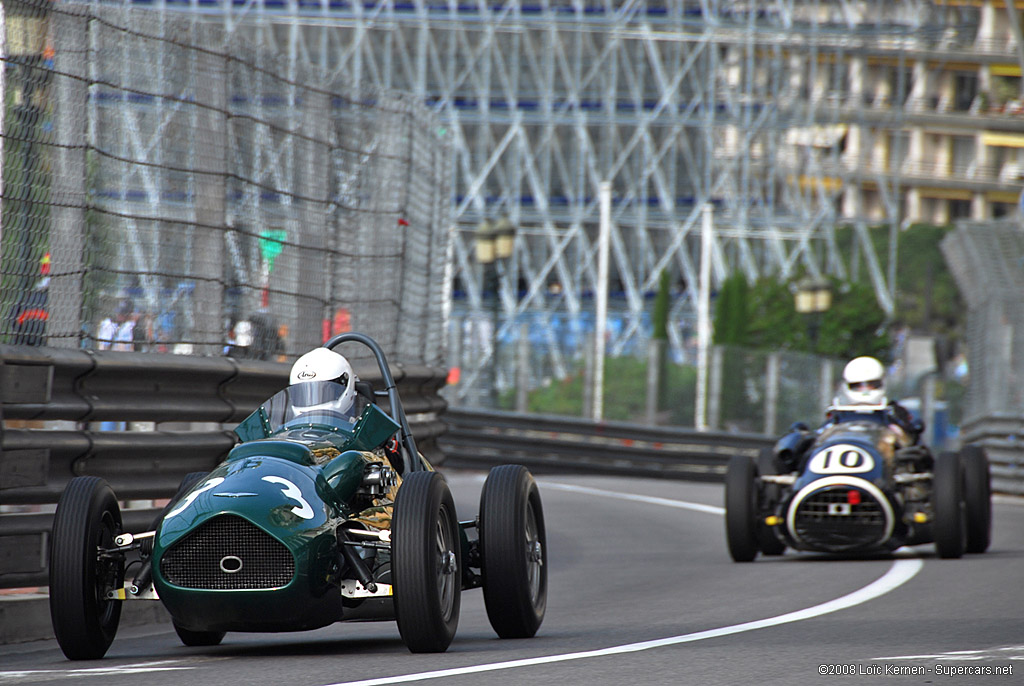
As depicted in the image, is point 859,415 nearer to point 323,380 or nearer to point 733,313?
point 323,380

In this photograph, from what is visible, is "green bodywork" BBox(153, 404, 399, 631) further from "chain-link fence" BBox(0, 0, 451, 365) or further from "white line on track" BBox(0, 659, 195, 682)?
"chain-link fence" BBox(0, 0, 451, 365)

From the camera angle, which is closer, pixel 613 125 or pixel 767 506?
pixel 767 506

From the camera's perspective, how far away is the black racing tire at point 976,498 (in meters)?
13.2

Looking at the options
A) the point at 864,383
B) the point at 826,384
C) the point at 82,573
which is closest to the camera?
the point at 82,573

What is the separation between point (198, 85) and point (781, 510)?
17.9ft

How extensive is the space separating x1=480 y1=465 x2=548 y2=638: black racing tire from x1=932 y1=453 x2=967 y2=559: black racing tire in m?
5.68

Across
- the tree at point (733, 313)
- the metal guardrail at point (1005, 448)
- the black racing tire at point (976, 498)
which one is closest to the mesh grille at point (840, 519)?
the black racing tire at point (976, 498)

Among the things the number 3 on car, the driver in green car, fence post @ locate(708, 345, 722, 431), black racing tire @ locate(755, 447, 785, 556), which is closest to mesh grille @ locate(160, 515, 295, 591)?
the driver in green car

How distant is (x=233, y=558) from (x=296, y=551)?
0.81 feet

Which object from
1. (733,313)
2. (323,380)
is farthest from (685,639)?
(733,313)

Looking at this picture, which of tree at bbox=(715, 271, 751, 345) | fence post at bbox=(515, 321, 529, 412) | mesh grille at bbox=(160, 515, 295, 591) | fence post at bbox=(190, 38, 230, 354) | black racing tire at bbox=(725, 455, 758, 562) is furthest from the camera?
tree at bbox=(715, 271, 751, 345)

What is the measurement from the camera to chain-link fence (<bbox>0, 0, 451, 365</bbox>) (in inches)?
339

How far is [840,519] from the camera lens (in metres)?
12.5

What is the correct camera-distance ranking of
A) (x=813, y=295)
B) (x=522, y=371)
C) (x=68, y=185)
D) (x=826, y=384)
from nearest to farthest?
(x=68, y=185), (x=522, y=371), (x=826, y=384), (x=813, y=295)
